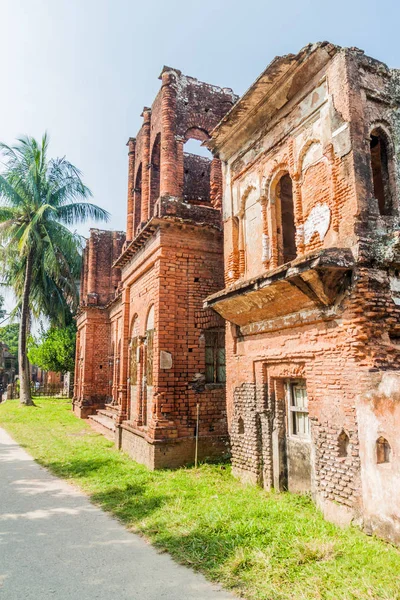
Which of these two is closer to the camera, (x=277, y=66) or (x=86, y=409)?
(x=277, y=66)

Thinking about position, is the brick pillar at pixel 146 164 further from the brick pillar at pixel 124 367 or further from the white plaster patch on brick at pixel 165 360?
the white plaster patch on brick at pixel 165 360

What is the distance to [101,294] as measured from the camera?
21.2 meters

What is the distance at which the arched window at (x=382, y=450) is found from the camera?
4840 millimetres

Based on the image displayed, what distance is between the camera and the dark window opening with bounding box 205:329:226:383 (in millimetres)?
9875

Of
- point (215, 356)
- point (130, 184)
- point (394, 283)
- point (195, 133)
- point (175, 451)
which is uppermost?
point (195, 133)

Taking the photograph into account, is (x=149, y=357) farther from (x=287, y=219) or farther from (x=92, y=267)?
(x=92, y=267)

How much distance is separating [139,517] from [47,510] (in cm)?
162

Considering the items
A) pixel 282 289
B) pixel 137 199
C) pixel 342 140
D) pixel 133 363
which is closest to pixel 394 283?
pixel 282 289

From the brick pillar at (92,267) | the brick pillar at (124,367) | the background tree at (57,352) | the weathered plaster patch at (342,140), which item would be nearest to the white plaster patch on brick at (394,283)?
the weathered plaster patch at (342,140)

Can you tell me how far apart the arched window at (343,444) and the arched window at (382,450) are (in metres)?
0.58

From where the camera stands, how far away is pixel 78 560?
15.5 ft

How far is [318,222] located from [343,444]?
10.3 feet

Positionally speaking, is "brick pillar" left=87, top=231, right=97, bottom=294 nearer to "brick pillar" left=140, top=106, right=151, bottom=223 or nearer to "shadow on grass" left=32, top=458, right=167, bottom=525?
"brick pillar" left=140, top=106, right=151, bottom=223

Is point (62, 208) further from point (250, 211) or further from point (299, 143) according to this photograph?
point (299, 143)
